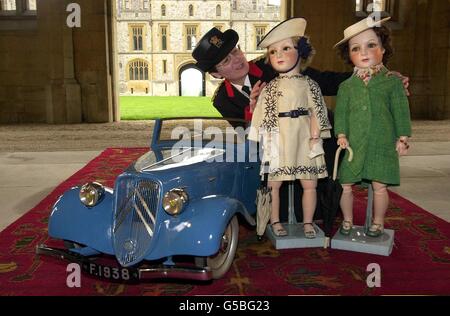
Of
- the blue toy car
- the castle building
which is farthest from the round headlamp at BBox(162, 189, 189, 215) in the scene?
the castle building

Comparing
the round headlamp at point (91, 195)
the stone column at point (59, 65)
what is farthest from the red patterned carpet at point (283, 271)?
the stone column at point (59, 65)

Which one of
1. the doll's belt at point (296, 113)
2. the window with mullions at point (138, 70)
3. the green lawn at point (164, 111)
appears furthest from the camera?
the window with mullions at point (138, 70)

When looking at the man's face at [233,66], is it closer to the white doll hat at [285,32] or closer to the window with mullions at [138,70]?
the white doll hat at [285,32]

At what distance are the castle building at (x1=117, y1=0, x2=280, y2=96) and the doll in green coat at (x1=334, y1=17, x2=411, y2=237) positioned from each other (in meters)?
47.8

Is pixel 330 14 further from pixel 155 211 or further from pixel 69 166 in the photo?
pixel 155 211

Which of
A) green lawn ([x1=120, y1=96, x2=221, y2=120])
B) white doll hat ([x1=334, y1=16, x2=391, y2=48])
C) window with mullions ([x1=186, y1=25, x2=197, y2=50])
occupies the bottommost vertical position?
green lawn ([x1=120, y1=96, x2=221, y2=120])

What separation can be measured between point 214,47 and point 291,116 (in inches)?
34.7

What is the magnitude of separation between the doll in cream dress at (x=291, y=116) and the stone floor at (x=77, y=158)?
6.52 feet

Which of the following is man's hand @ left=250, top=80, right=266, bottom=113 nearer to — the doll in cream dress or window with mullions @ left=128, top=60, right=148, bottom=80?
the doll in cream dress

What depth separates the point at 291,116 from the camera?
11.2ft

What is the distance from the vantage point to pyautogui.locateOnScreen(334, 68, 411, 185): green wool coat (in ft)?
10.9

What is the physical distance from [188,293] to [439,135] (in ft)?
31.0

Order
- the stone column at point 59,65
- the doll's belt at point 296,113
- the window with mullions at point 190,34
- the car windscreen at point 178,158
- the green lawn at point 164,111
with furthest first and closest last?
the window with mullions at point 190,34 < the green lawn at point 164,111 < the stone column at point 59,65 < the doll's belt at point 296,113 < the car windscreen at point 178,158

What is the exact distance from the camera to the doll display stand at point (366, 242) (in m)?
3.39
